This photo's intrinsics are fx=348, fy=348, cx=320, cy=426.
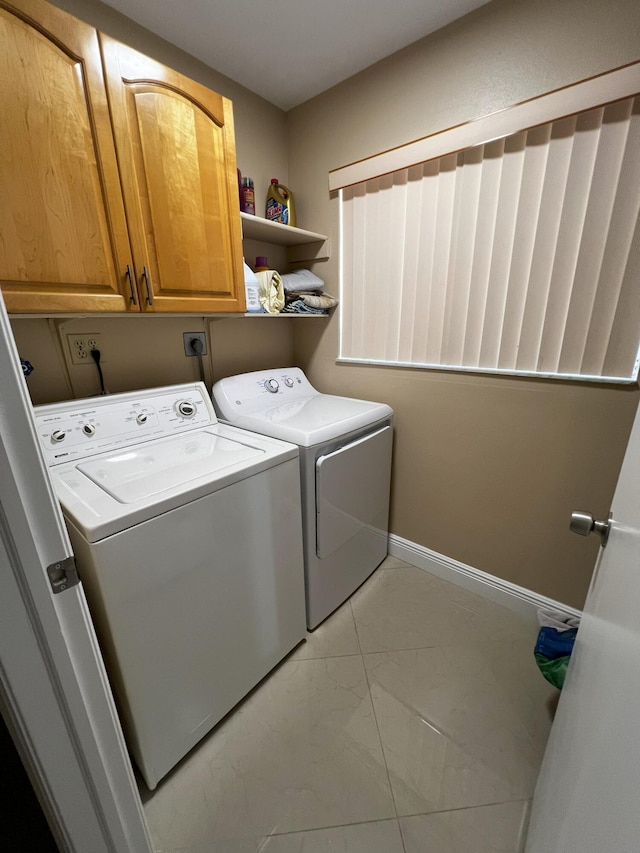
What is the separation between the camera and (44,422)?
3.83 feet

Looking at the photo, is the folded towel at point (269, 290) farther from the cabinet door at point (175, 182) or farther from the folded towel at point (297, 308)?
the cabinet door at point (175, 182)

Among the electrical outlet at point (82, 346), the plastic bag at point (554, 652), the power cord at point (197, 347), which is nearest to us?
the plastic bag at point (554, 652)

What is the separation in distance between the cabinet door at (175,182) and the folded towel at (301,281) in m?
0.42

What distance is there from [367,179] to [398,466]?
1.47m

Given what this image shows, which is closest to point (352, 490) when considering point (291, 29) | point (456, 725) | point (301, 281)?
point (456, 725)

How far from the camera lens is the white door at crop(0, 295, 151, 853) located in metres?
0.51

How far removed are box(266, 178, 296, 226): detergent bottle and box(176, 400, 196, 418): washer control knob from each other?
44.1 inches

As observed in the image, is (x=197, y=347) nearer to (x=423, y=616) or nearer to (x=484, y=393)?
(x=484, y=393)

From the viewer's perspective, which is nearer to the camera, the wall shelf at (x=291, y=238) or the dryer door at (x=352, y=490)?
the dryer door at (x=352, y=490)

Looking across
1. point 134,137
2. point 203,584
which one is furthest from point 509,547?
point 134,137

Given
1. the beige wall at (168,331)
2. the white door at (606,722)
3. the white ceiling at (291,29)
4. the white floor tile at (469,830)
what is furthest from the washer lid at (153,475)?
the white ceiling at (291,29)

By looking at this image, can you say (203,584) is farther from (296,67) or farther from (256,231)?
(296,67)

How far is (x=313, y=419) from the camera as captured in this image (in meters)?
1.55

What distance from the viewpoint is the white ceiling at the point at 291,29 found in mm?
1285
